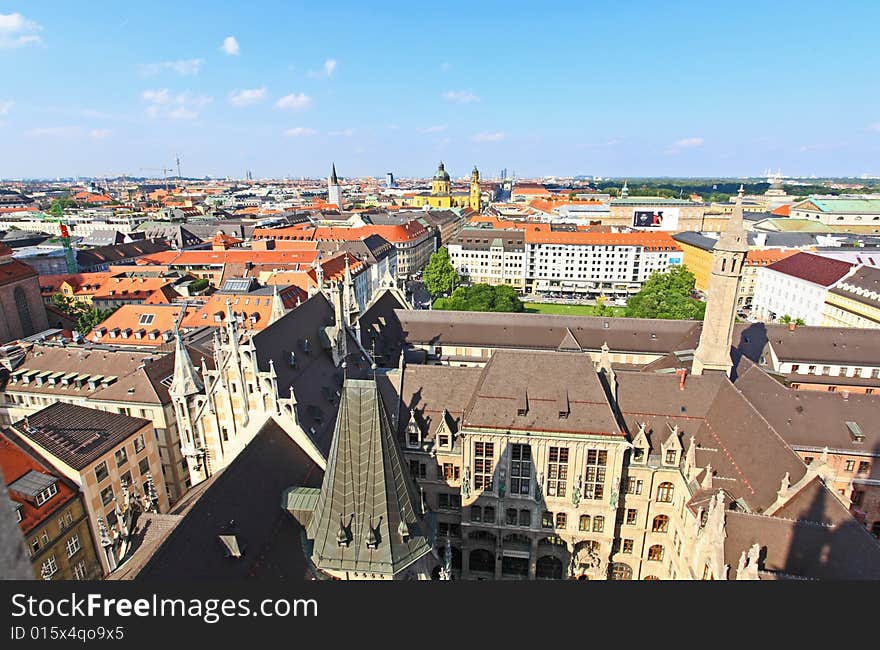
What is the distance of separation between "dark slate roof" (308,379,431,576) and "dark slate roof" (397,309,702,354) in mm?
47295

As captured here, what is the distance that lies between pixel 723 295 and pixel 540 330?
2490 centimetres

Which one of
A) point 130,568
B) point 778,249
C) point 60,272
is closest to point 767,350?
point 130,568

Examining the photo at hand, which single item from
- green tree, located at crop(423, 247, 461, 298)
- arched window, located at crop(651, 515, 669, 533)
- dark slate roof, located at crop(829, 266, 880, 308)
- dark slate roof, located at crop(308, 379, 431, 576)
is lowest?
arched window, located at crop(651, 515, 669, 533)

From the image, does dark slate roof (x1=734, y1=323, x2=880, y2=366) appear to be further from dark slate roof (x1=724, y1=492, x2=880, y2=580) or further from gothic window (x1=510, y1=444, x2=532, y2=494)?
gothic window (x1=510, y1=444, x2=532, y2=494)

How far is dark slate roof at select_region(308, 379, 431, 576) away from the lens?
19.2 m

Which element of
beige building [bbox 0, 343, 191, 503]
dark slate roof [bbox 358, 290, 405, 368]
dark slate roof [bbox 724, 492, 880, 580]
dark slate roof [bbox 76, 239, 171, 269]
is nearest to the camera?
dark slate roof [bbox 724, 492, 880, 580]

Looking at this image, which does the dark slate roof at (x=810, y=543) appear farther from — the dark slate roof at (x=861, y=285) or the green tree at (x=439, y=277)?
the green tree at (x=439, y=277)

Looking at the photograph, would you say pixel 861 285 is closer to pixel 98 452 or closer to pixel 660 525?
pixel 660 525

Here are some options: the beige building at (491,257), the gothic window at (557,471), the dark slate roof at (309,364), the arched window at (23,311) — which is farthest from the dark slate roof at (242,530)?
the beige building at (491,257)

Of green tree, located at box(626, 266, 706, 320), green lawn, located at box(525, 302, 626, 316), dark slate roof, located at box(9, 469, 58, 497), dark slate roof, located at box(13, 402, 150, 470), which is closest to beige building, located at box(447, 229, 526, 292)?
green lawn, located at box(525, 302, 626, 316)

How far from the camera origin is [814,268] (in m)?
98.6

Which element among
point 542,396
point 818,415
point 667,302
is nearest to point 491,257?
point 667,302

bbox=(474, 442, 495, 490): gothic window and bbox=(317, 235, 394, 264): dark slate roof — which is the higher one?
bbox=(317, 235, 394, 264): dark slate roof

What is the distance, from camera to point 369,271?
123000 millimetres
